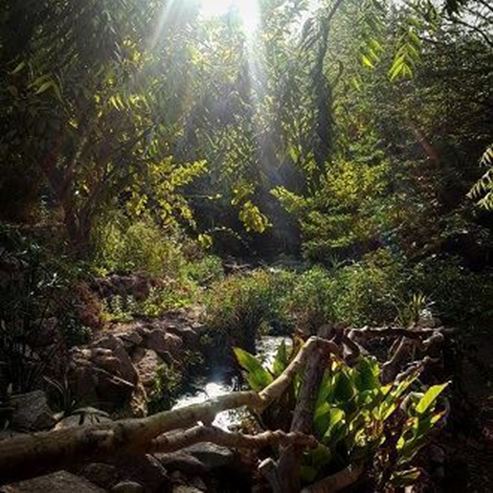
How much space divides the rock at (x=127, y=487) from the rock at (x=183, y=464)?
1.68 feet

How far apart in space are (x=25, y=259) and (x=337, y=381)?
4.15 m

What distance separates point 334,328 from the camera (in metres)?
4.91

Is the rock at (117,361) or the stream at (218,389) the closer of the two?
the stream at (218,389)

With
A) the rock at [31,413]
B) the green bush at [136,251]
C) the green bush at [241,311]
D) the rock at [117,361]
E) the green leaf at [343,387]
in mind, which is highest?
the green leaf at [343,387]

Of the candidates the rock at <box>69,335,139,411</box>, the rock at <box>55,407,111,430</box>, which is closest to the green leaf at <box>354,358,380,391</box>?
the rock at <box>55,407,111,430</box>

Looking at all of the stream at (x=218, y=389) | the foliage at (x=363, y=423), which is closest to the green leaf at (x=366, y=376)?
the foliage at (x=363, y=423)

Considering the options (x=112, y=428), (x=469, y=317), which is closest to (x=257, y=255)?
(x=469, y=317)

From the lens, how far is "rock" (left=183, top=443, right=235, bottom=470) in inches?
179

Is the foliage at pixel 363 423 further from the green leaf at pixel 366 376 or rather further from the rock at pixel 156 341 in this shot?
the rock at pixel 156 341

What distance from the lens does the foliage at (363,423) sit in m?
4.00

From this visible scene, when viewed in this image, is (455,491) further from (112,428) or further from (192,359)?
(192,359)

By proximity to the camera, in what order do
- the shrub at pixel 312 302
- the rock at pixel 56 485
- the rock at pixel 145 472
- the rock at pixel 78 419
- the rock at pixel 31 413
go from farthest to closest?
1. the shrub at pixel 312 302
2. the rock at pixel 78 419
3. the rock at pixel 31 413
4. the rock at pixel 145 472
5. the rock at pixel 56 485

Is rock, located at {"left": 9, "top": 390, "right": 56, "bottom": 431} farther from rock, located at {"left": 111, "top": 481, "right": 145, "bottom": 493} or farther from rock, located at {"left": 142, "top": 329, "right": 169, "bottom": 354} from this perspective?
rock, located at {"left": 142, "top": 329, "right": 169, "bottom": 354}

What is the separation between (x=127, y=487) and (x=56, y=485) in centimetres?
51
